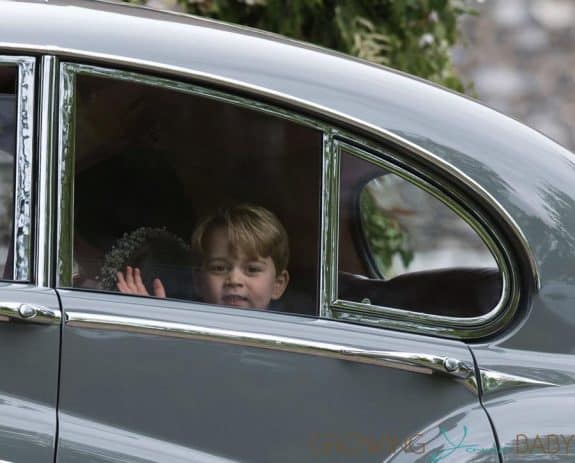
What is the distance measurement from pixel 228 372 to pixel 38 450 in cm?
35

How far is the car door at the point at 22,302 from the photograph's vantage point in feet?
6.31

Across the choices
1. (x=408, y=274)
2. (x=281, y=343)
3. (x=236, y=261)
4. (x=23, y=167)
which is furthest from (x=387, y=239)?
(x=23, y=167)

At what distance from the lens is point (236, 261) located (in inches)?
88.6

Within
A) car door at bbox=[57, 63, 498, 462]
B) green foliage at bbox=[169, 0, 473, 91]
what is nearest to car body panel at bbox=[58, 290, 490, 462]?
car door at bbox=[57, 63, 498, 462]

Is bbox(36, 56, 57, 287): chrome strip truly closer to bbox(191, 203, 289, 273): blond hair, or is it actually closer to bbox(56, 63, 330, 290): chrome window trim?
bbox(56, 63, 330, 290): chrome window trim

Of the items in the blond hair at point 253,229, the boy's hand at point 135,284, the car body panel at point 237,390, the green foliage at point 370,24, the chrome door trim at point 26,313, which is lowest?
the car body panel at point 237,390

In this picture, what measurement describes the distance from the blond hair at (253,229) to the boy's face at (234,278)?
0.5 inches

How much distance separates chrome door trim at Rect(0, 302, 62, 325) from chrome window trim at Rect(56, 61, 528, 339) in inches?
5.0

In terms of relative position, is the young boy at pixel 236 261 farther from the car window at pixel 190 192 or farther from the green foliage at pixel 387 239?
the green foliage at pixel 387 239

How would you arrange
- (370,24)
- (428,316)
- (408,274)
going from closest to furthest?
1. (428,316)
2. (408,274)
3. (370,24)

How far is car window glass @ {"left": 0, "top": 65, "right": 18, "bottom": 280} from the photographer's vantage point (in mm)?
2033

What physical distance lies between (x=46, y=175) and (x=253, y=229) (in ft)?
1.36

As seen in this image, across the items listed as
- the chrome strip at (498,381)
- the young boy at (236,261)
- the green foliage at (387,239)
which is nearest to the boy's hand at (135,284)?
the young boy at (236,261)

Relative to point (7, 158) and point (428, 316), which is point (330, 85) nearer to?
point (428, 316)
